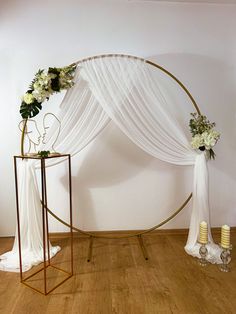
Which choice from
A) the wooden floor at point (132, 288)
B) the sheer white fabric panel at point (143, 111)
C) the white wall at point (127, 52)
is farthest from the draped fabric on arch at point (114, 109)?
the white wall at point (127, 52)

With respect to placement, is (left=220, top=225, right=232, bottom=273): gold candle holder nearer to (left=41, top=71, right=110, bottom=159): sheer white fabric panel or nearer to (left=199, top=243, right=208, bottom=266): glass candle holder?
(left=199, top=243, right=208, bottom=266): glass candle holder

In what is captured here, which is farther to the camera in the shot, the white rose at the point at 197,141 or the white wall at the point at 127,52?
the white wall at the point at 127,52

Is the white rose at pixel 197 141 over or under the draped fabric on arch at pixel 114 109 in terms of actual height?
under

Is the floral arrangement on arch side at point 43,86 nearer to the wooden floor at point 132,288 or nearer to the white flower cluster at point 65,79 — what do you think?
the white flower cluster at point 65,79

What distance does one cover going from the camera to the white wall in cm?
281

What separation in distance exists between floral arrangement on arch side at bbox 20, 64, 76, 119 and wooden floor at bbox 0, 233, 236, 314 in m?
1.48

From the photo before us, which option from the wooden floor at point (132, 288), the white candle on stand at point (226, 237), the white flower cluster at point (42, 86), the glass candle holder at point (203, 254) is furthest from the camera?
the glass candle holder at point (203, 254)

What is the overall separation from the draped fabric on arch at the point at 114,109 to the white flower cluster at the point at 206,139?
15cm

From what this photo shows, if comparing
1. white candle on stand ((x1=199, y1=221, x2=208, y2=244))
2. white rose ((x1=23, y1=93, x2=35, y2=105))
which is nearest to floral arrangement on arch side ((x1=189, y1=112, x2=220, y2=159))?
white candle on stand ((x1=199, y1=221, x2=208, y2=244))

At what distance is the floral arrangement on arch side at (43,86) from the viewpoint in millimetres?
2133

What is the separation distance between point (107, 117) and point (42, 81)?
25.5 inches

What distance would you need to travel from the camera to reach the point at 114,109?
232cm

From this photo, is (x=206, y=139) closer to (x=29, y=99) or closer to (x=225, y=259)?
(x=225, y=259)

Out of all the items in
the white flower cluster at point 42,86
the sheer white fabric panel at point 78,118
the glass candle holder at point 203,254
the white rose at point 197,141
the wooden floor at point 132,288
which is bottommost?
the wooden floor at point 132,288
